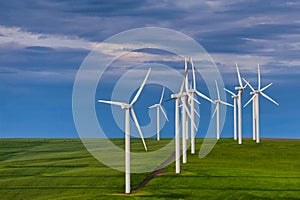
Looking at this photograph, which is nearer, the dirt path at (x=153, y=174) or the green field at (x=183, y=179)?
the green field at (x=183, y=179)

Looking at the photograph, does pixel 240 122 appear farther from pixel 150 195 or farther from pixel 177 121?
pixel 150 195

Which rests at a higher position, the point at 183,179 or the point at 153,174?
the point at 153,174

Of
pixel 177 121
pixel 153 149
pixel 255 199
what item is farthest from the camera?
pixel 153 149

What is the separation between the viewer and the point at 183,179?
309 ft

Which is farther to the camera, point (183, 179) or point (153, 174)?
point (153, 174)

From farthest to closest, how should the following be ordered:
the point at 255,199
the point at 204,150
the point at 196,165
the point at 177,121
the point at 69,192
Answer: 1. the point at 204,150
2. the point at 196,165
3. the point at 177,121
4. the point at 69,192
5. the point at 255,199

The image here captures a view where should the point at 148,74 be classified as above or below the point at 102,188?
above

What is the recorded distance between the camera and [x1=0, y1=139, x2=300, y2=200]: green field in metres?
84.5

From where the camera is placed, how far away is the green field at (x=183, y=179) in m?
84.5

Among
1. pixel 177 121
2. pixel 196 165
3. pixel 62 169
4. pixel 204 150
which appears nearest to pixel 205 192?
pixel 177 121

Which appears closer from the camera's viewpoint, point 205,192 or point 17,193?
point 205,192

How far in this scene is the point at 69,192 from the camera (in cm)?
9012

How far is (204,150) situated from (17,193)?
52.3 m

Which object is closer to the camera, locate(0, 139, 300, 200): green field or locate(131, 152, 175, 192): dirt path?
locate(0, 139, 300, 200): green field
